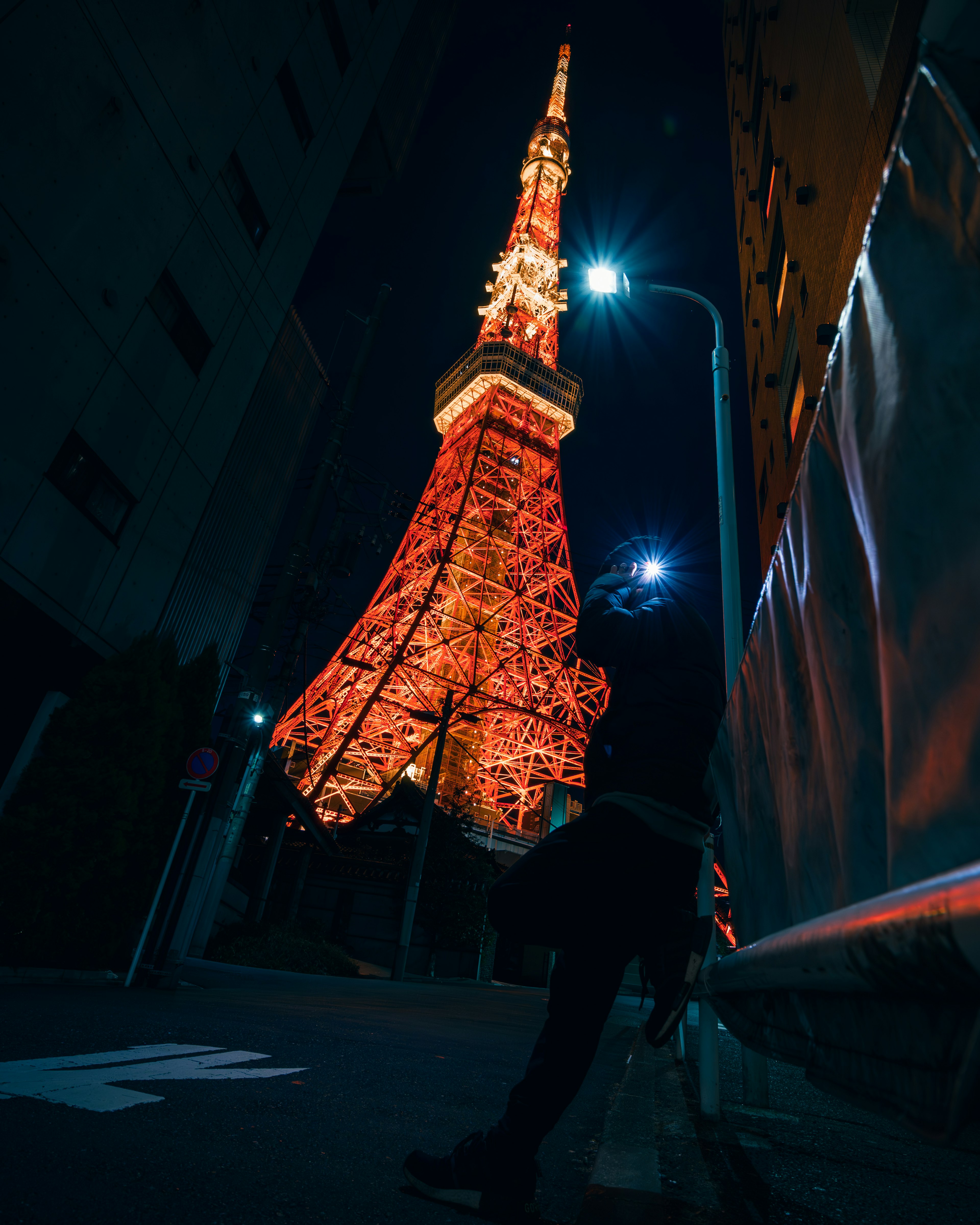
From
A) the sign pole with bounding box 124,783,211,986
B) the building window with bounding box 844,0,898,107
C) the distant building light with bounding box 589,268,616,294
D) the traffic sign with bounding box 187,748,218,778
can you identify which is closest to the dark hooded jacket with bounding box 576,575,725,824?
the building window with bounding box 844,0,898,107

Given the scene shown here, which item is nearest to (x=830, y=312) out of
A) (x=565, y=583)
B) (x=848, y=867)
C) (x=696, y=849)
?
(x=696, y=849)

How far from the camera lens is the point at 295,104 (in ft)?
39.5

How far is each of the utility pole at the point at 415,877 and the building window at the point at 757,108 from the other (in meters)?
15.0

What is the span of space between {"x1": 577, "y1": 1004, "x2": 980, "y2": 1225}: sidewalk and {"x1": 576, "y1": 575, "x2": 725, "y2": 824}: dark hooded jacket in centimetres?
86

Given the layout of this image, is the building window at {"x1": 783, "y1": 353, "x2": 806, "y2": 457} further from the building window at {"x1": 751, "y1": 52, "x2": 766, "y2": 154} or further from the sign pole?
the sign pole

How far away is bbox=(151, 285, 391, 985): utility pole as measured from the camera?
24.8 feet

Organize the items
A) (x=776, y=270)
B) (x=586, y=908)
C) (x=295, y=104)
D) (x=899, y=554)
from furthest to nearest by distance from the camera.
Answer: (x=295, y=104), (x=776, y=270), (x=586, y=908), (x=899, y=554)

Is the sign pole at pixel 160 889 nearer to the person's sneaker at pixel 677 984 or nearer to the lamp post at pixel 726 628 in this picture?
the lamp post at pixel 726 628

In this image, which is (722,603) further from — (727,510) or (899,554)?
(899,554)

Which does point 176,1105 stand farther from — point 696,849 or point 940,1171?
point 940,1171

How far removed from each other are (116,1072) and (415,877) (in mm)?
14657

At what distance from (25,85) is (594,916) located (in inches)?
379

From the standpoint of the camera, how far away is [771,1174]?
2158mm

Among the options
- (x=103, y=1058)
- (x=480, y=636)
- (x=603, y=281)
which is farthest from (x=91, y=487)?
(x=480, y=636)
